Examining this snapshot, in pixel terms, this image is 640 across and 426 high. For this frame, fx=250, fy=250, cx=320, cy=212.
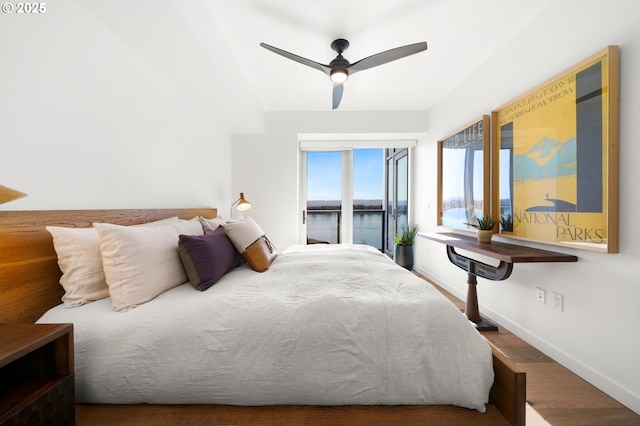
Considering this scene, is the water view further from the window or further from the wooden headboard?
the wooden headboard

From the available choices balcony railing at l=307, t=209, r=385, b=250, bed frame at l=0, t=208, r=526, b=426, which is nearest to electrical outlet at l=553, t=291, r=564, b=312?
bed frame at l=0, t=208, r=526, b=426

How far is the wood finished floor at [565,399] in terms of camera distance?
1.30 metres

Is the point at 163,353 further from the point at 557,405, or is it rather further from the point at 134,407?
the point at 557,405

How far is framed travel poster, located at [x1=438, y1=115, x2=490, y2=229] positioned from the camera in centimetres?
246

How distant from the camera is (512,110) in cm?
217

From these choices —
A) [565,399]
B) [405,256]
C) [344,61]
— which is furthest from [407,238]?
[344,61]

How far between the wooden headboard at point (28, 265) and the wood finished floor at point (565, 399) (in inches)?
96.2

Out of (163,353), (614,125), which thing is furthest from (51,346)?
(614,125)

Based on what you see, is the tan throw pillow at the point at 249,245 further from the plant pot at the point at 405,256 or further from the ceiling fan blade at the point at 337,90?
the plant pot at the point at 405,256

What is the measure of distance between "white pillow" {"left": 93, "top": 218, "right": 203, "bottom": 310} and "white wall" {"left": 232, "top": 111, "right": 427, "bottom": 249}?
2527 millimetres

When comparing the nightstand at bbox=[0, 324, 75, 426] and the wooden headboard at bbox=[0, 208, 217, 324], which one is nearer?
the nightstand at bbox=[0, 324, 75, 426]

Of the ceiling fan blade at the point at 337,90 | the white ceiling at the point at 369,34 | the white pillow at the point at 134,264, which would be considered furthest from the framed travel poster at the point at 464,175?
the white pillow at the point at 134,264

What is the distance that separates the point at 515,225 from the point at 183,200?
3026 mm

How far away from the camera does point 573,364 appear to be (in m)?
1.65
